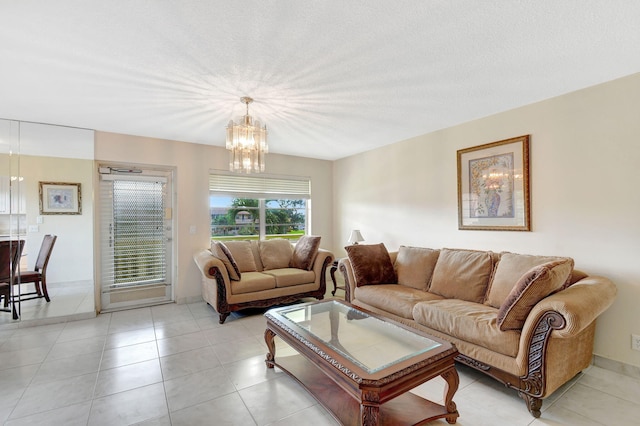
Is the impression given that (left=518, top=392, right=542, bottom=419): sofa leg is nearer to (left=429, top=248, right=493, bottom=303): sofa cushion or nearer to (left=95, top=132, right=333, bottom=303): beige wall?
(left=429, top=248, right=493, bottom=303): sofa cushion

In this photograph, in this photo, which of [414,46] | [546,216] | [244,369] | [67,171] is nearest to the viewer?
[414,46]

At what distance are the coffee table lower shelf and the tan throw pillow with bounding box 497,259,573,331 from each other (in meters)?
0.71

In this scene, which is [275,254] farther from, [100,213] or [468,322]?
[468,322]

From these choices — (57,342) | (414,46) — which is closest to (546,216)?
(414,46)

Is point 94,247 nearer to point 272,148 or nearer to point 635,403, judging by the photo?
point 272,148

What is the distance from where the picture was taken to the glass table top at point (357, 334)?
1.75 metres

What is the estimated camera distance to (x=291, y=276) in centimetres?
391

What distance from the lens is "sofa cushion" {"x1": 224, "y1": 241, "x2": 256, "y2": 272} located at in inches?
162

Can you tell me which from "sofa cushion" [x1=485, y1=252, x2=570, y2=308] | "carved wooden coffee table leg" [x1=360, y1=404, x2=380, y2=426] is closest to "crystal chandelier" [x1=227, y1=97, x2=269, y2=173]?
"carved wooden coffee table leg" [x1=360, y1=404, x2=380, y2=426]

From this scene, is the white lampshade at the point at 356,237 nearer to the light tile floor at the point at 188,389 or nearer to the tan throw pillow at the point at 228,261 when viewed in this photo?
the tan throw pillow at the point at 228,261

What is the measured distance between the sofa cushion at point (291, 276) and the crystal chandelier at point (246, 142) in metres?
1.66

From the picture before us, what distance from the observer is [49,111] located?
303 cm

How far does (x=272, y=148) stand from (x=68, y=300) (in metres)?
3.32

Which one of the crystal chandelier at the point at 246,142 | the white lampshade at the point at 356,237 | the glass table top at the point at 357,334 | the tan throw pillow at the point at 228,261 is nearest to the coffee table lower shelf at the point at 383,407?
the glass table top at the point at 357,334
